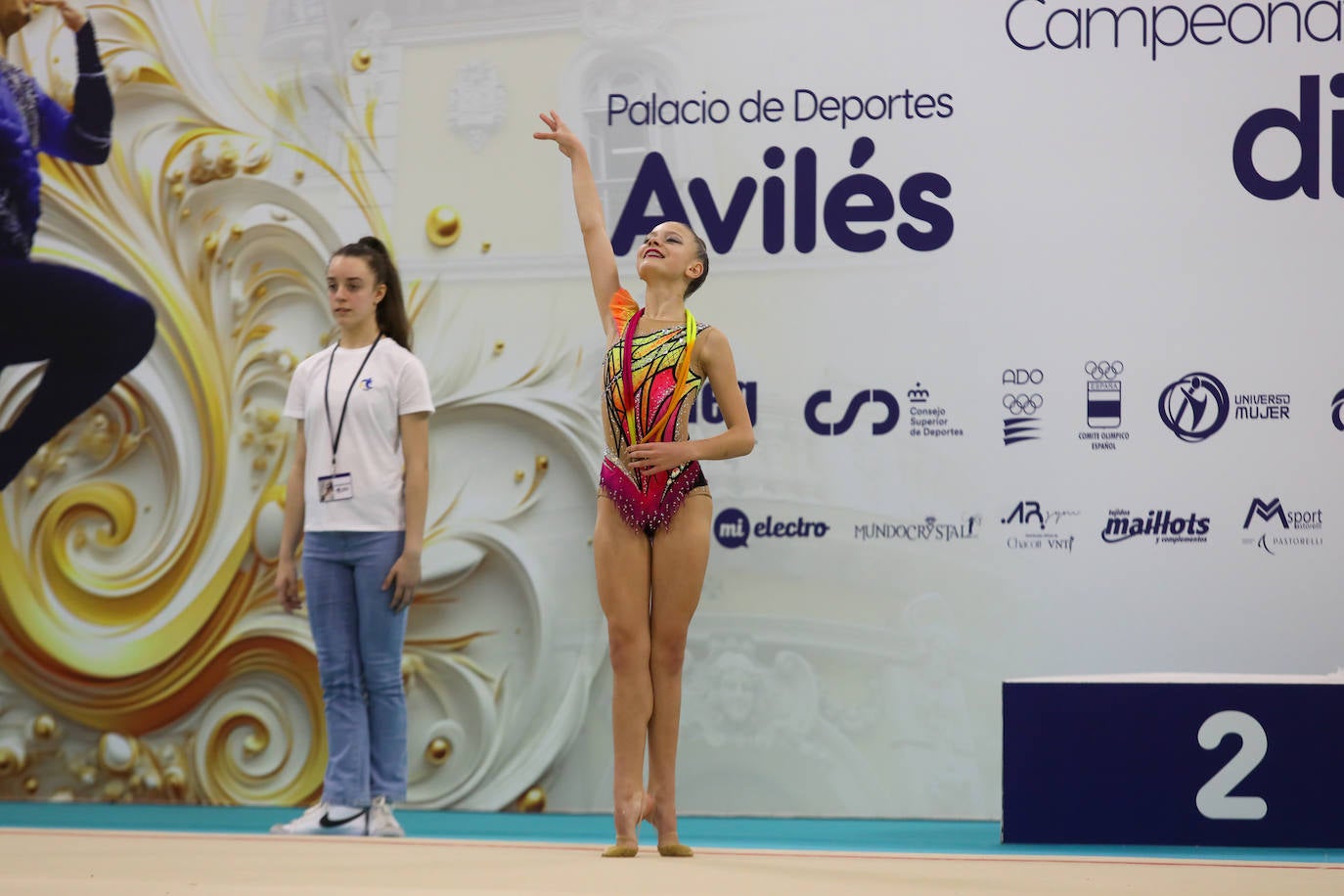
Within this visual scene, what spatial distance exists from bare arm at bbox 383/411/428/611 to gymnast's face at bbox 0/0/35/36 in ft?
7.35

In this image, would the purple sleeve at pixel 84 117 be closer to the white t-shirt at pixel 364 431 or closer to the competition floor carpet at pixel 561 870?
the white t-shirt at pixel 364 431

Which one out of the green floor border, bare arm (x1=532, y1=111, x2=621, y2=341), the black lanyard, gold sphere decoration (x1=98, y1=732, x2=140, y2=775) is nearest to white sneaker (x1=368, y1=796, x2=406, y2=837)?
the green floor border

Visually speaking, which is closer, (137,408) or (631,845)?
(631,845)

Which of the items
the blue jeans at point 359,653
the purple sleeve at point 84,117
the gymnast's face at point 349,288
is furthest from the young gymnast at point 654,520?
the purple sleeve at point 84,117

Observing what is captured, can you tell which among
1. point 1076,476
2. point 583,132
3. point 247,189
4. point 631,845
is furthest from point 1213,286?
point 247,189

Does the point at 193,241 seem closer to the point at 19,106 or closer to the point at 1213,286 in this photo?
the point at 19,106

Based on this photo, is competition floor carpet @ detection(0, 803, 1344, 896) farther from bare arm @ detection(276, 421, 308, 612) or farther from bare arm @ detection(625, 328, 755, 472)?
bare arm @ detection(276, 421, 308, 612)

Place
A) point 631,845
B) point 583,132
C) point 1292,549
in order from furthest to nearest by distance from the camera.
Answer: point 583,132
point 1292,549
point 631,845

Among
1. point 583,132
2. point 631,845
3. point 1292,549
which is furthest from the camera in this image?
point 583,132

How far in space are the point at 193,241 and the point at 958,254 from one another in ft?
8.51

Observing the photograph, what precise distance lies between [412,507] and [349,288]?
2.17 ft

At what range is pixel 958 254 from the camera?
Answer: 461 cm

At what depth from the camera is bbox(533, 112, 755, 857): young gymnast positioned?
315 cm

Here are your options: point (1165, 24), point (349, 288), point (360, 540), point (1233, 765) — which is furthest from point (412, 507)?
point (1165, 24)
